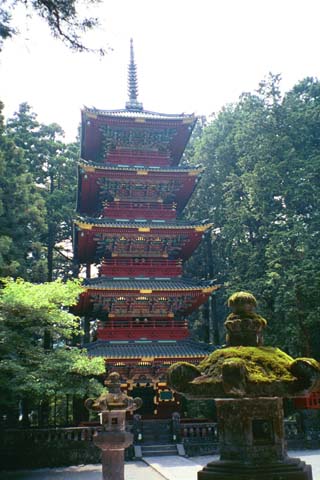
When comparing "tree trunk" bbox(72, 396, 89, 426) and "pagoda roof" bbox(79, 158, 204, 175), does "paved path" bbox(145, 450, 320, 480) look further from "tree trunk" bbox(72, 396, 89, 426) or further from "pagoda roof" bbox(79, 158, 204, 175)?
"pagoda roof" bbox(79, 158, 204, 175)

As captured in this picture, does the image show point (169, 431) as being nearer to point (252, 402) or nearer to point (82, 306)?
point (82, 306)

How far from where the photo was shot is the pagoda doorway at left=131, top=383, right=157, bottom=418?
2178 cm

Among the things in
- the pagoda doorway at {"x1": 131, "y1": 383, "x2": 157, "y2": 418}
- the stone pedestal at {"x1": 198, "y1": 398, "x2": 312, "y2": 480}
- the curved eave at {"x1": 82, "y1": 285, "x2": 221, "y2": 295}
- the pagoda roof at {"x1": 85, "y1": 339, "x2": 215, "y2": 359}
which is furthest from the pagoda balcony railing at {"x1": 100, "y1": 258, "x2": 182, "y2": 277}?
the stone pedestal at {"x1": 198, "y1": 398, "x2": 312, "y2": 480}

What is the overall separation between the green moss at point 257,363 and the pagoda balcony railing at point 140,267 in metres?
17.0

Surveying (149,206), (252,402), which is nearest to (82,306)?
(149,206)

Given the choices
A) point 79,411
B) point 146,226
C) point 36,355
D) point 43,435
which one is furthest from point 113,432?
point 146,226

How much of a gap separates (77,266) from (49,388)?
745 inches

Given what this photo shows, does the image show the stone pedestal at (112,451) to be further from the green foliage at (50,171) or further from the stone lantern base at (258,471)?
the green foliage at (50,171)

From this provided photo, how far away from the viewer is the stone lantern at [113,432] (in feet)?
33.3

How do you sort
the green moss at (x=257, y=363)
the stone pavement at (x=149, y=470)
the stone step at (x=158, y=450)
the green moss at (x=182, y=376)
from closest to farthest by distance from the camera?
the green moss at (x=257, y=363) < the green moss at (x=182, y=376) < the stone pavement at (x=149, y=470) < the stone step at (x=158, y=450)

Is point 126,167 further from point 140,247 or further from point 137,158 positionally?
point 140,247

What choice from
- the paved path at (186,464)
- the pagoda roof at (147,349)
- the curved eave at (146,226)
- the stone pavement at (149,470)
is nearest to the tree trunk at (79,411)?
the pagoda roof at (147,349)

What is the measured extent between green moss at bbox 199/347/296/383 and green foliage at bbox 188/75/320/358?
16.1 metres

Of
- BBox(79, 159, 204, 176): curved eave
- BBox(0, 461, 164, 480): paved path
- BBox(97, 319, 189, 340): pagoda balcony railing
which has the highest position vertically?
BBox(79, 159, 204, 176): curved eave
